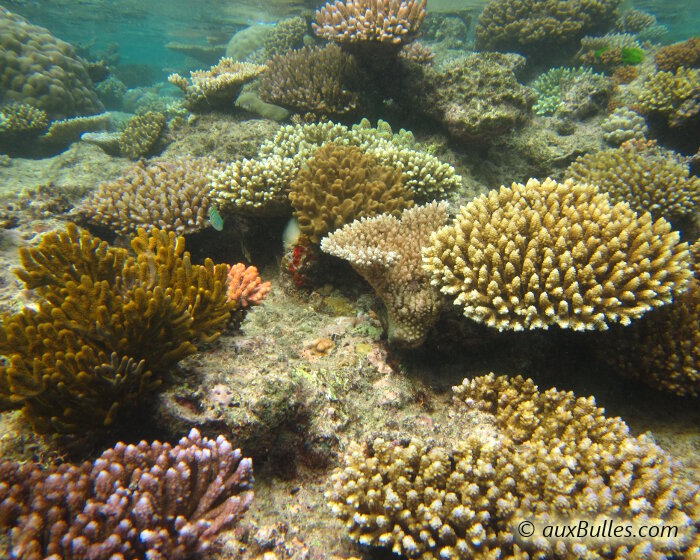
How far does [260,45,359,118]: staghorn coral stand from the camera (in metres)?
7.01

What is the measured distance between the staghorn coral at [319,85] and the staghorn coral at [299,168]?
39.6 inches

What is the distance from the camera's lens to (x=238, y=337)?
3514mm

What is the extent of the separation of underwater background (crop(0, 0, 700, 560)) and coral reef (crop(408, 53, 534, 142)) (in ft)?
0.16

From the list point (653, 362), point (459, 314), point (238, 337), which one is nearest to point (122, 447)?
point (238, 337)

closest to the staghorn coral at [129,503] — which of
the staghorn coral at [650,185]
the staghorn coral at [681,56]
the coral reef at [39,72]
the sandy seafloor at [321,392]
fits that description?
the sandy seafloor at [321,392]

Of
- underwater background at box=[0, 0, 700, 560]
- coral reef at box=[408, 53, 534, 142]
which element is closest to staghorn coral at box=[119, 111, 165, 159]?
underwater background at box=[0, 0, 700, 560]

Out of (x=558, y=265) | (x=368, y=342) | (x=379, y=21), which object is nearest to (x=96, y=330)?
(x=368, y=342)

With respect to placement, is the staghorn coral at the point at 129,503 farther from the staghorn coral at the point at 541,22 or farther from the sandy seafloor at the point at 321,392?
the staghorn coral at the point at 541,22

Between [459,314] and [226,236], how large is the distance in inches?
154

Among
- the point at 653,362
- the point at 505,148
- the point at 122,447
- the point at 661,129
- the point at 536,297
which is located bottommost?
the point at 122,447

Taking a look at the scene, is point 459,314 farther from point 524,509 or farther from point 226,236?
point 226,236

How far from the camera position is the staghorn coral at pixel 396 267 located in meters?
3.63

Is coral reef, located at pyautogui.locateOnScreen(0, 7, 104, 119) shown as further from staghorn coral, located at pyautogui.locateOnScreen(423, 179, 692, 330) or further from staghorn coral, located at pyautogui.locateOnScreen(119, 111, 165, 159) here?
staghorn coral, located at pyautogui.locateOnScreen(423, 179, 692, 330)

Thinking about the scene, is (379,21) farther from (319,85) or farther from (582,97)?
(582,97)
